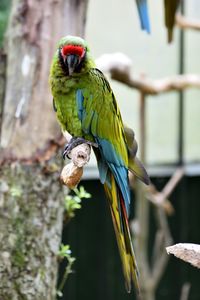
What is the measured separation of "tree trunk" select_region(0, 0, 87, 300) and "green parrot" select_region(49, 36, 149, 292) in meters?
0.31

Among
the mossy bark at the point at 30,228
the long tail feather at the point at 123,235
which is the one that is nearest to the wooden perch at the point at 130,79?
the mossy bark at the point at 30,228

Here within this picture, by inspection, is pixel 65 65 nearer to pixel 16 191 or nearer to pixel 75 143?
pixel 75 143

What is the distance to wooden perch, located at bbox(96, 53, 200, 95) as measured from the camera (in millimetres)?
1978

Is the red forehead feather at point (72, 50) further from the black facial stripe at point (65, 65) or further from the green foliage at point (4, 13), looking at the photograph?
the green foliage at point (4, 13)

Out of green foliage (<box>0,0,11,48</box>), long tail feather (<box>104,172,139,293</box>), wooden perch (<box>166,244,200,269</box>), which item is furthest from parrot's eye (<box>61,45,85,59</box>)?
green foliage (<box>0,0,11,48</box>)

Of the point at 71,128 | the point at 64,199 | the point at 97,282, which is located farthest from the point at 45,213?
the point at 97,282

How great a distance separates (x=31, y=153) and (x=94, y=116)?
0.37m

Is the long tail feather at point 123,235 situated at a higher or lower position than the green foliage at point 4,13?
lower

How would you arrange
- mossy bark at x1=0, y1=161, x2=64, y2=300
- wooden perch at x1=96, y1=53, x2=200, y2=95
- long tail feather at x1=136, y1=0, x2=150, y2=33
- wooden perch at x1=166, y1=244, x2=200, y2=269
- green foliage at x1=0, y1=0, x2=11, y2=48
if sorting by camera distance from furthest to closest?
wooden perch at x1=96, y1=53, x2=200, y2=95 → green foliage at x1=0, y1=0, x2=11, y2=48 → mossy bark at x1=0, y1=161, x2=64, y2=300 → long tail feather at x1=136, y1=0, x2=150, y2=33 → wooden perch at x1=166, y1=244, x2=200, y2=269

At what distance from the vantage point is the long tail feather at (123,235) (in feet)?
3.64

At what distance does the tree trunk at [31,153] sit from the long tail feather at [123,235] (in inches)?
16.6

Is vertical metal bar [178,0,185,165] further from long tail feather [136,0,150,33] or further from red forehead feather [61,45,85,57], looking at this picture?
red forehead feather [61,45,85,57]

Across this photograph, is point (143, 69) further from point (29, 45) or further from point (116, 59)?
point (29, 45)

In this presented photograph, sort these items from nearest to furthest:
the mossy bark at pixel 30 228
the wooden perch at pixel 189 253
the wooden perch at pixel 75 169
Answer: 1. the wooden perch at pixel 189 253
2. the wooden perch at pixel 75 169
3. the mossy bark at pixel 30 228
